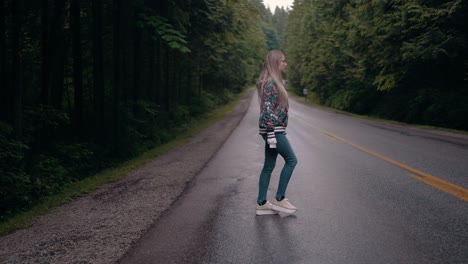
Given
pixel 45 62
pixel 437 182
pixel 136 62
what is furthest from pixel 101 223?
pixel 136 62

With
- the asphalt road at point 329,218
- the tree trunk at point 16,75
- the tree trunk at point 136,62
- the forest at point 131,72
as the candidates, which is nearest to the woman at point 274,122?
the asphalt road at point 329,218

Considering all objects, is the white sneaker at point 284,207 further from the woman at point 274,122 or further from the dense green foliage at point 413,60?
the dense green foliage at point 413,60

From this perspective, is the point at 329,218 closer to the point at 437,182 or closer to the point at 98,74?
the point at 437,182

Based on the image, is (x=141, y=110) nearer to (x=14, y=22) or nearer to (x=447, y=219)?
(x=14, y=22)

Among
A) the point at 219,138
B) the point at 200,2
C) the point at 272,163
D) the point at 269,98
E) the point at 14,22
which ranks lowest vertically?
the point at 219,138

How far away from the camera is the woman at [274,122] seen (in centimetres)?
534

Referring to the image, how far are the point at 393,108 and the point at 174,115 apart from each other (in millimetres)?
13753

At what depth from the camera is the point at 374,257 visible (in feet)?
12.8

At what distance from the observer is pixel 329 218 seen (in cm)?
519

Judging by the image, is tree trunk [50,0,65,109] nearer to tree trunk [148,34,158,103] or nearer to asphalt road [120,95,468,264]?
asphalt road [120,95,468,264]

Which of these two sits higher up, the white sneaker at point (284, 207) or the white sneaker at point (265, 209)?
the white sneaker at point (284, 207)

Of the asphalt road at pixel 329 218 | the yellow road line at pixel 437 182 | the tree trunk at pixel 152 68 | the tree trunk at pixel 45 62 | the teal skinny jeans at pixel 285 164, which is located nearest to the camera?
the asphalt road at pixel 329 218

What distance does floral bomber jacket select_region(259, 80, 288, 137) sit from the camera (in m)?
5.34

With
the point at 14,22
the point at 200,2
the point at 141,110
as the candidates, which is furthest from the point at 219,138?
the point at 14,22
